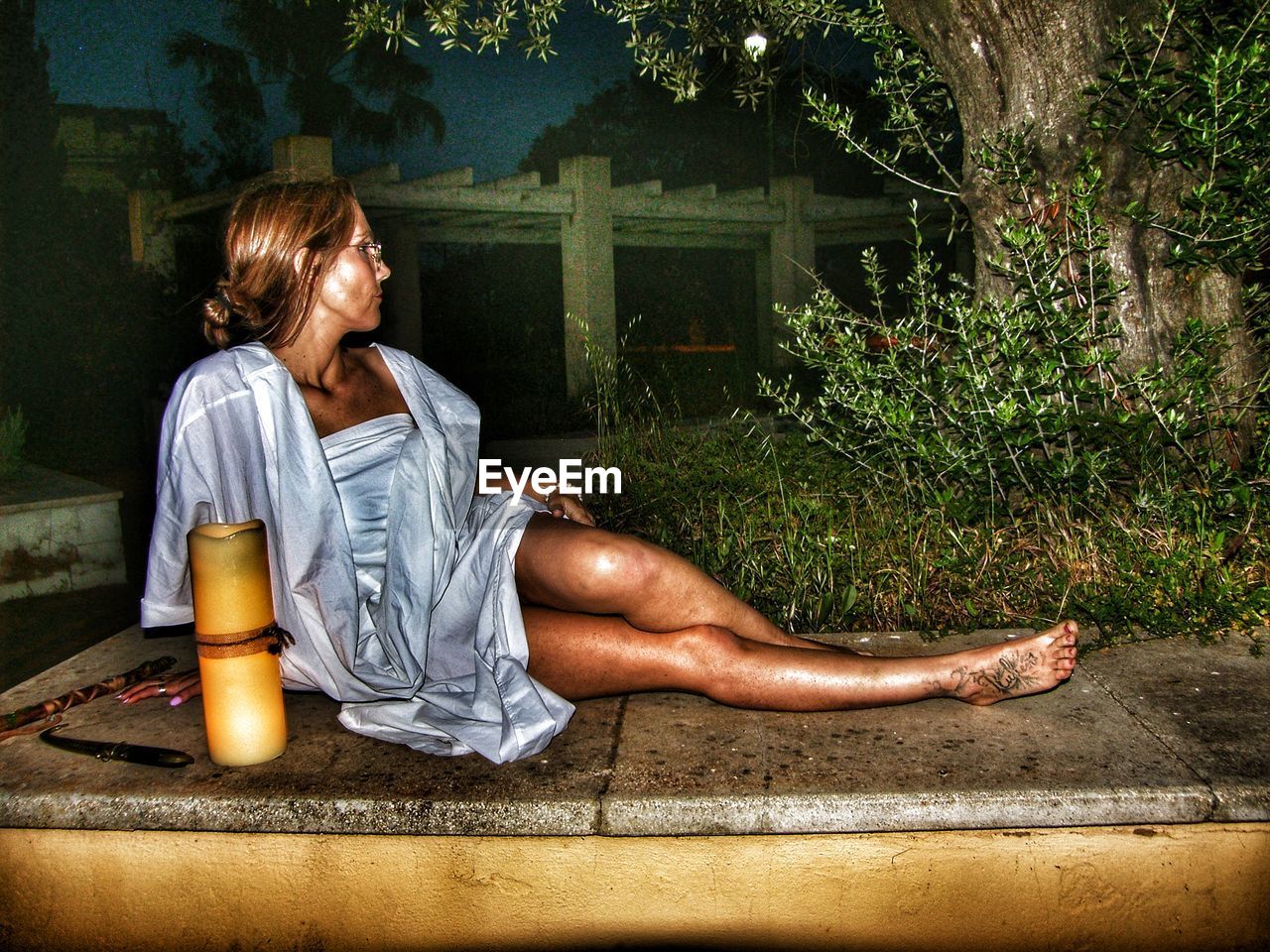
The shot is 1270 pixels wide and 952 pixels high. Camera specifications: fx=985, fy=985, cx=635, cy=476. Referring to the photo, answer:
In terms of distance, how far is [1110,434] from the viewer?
3.52 metres

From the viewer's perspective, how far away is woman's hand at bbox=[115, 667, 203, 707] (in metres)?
2.72

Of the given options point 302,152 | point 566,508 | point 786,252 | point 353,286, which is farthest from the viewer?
point 786,252

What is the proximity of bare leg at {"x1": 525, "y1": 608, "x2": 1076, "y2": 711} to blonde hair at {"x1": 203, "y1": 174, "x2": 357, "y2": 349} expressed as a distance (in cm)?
105

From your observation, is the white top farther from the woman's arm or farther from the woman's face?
the woman's arm

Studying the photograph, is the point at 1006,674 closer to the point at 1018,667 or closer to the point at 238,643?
the point at 1018,667

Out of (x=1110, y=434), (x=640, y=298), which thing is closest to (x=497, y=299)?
(x=640, y=298)

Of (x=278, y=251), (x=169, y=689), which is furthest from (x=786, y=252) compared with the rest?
(x=169, y=689)

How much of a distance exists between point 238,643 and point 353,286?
0.94 meters

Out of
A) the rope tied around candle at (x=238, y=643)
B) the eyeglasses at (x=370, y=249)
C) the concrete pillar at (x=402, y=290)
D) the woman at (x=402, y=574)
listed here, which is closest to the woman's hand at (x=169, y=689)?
the woman at (x=402, y=574)

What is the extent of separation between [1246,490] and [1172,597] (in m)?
0.57

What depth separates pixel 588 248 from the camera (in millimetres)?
12172

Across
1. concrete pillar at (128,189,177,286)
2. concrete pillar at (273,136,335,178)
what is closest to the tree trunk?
concrete pillar at (273,136,335,178)

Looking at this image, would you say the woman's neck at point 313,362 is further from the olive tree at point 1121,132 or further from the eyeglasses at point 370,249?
the olive tree at point 1121,132

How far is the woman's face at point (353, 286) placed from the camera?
252cm
